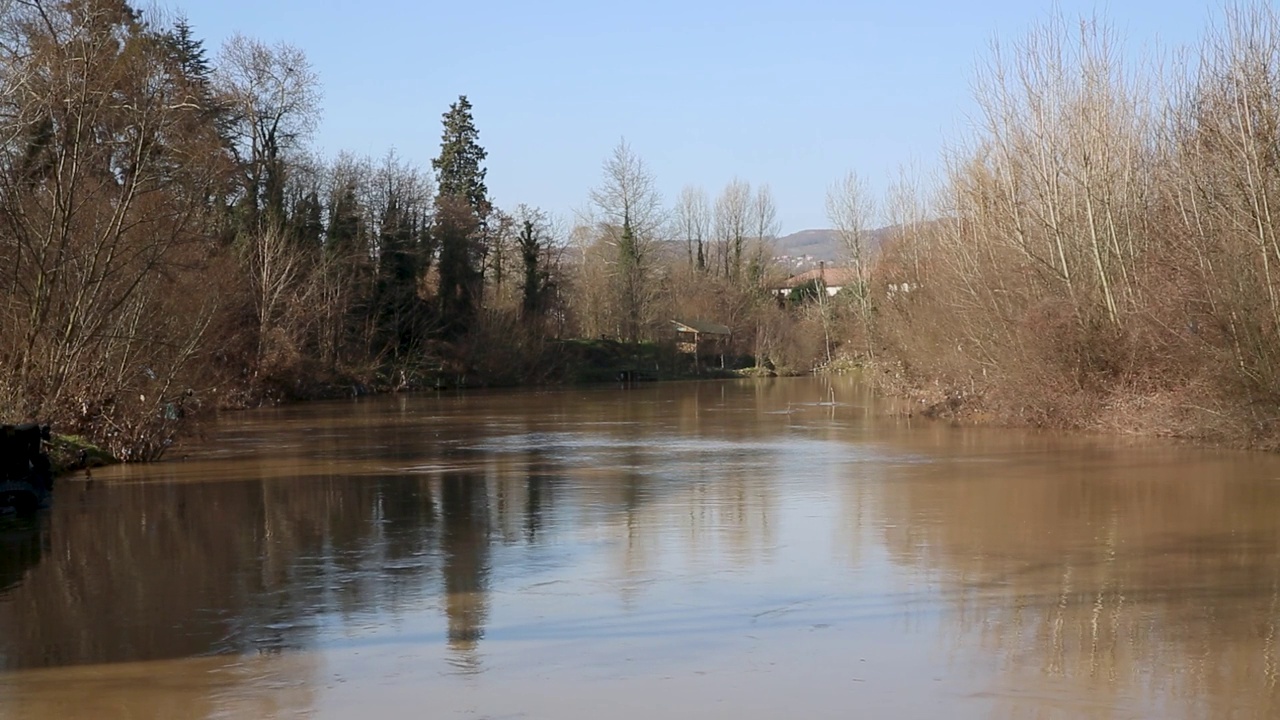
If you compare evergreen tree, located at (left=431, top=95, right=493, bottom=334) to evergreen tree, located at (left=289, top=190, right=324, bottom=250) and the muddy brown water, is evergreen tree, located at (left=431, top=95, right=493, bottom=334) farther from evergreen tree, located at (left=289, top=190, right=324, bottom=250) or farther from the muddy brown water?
the muddy brown water

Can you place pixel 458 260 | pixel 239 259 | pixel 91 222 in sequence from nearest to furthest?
pixel 91 222
pixel 239 259
pixel 458 260

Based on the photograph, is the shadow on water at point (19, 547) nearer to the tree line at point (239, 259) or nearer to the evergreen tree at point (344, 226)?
the tree line at point (239, 259)

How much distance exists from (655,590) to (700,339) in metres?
71.4

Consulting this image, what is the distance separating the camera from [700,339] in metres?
82.4

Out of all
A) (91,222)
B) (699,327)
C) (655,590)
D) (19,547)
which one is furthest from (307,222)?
(655,590)

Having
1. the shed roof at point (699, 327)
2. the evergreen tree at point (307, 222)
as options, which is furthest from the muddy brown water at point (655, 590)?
the shed roof at point (699, 327)

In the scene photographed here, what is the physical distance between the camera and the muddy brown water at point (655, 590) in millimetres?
7863

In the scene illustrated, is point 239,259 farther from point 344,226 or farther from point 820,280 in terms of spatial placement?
point 820,280

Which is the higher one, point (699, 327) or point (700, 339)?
point (699, 327)

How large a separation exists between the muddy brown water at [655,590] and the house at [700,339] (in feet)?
190

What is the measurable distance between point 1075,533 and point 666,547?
A: 4687 millimetres

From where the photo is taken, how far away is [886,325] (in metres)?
42.4

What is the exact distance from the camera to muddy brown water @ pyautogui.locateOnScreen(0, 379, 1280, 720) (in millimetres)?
7863

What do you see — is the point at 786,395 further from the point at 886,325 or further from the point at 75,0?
the point at 75,0
